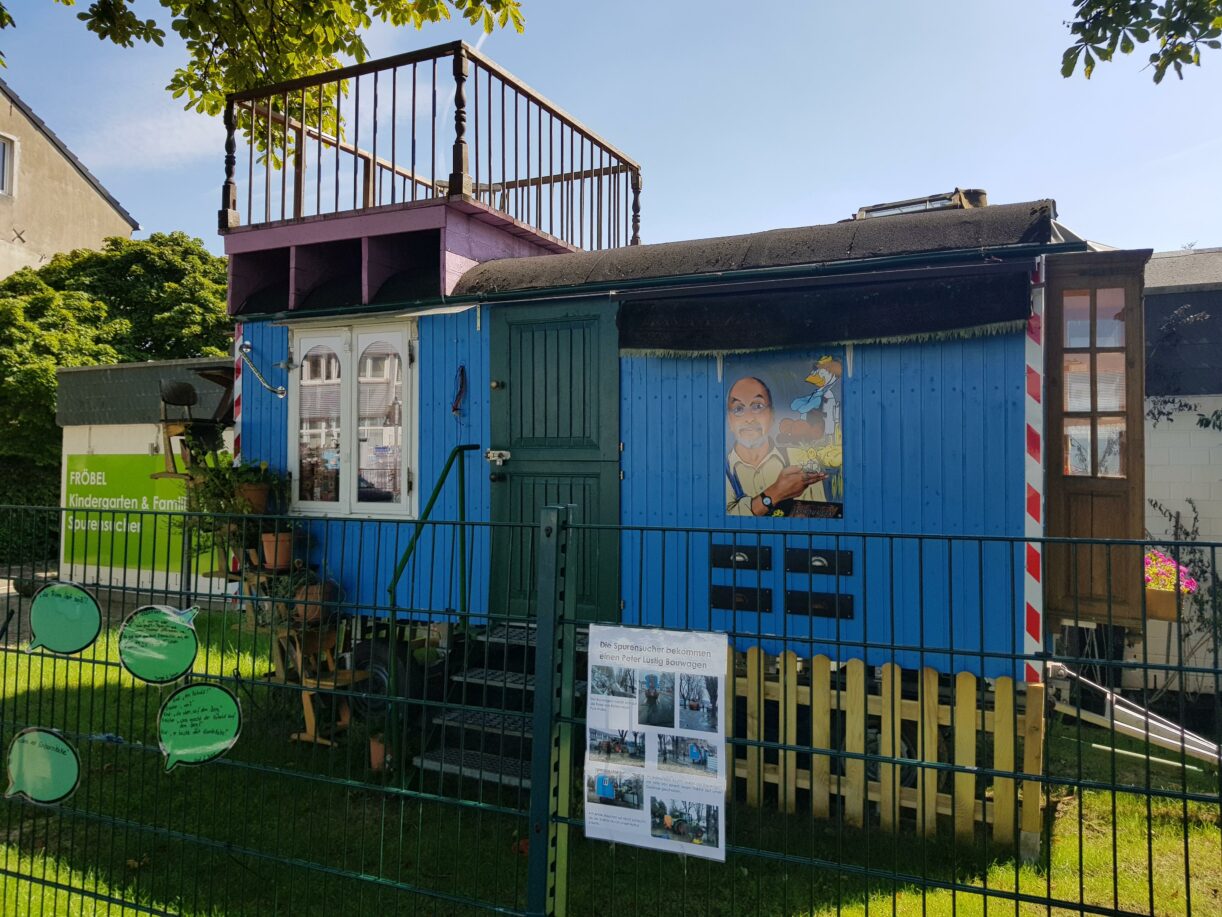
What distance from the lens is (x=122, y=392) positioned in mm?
14820

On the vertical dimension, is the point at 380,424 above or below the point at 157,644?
above

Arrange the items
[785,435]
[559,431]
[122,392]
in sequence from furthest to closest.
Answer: [122,392], [559,431], [785,435]

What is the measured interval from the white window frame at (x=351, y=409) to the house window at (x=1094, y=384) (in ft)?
15.5

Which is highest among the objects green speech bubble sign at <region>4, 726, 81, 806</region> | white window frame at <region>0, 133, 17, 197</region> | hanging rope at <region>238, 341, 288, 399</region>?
white window frame at <region>0, 133, 17, 197</region>

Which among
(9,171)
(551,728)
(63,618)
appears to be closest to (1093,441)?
(551,728)

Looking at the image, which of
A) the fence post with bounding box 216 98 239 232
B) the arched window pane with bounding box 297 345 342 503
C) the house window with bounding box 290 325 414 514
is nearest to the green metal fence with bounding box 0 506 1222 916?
the house window with bounding box 290 325 414 514

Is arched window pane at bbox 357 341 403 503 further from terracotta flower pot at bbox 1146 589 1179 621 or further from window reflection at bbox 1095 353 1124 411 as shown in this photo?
terracotta flower pot at bbox 1146 589 1179 621

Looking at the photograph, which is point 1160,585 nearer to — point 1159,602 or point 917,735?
point 1159,602

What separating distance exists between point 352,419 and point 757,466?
11.6ft

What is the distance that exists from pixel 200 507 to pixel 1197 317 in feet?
31.0

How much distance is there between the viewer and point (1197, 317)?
27.0ft

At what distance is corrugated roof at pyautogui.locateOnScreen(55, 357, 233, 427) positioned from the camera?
1393 centimetres

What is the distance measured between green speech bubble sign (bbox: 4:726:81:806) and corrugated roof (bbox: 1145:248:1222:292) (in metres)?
9.47

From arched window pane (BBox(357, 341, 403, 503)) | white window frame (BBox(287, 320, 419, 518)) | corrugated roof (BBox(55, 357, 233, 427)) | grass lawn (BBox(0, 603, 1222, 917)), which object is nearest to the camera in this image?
grass lawn (BBox(0, 603, 1222, 917))
